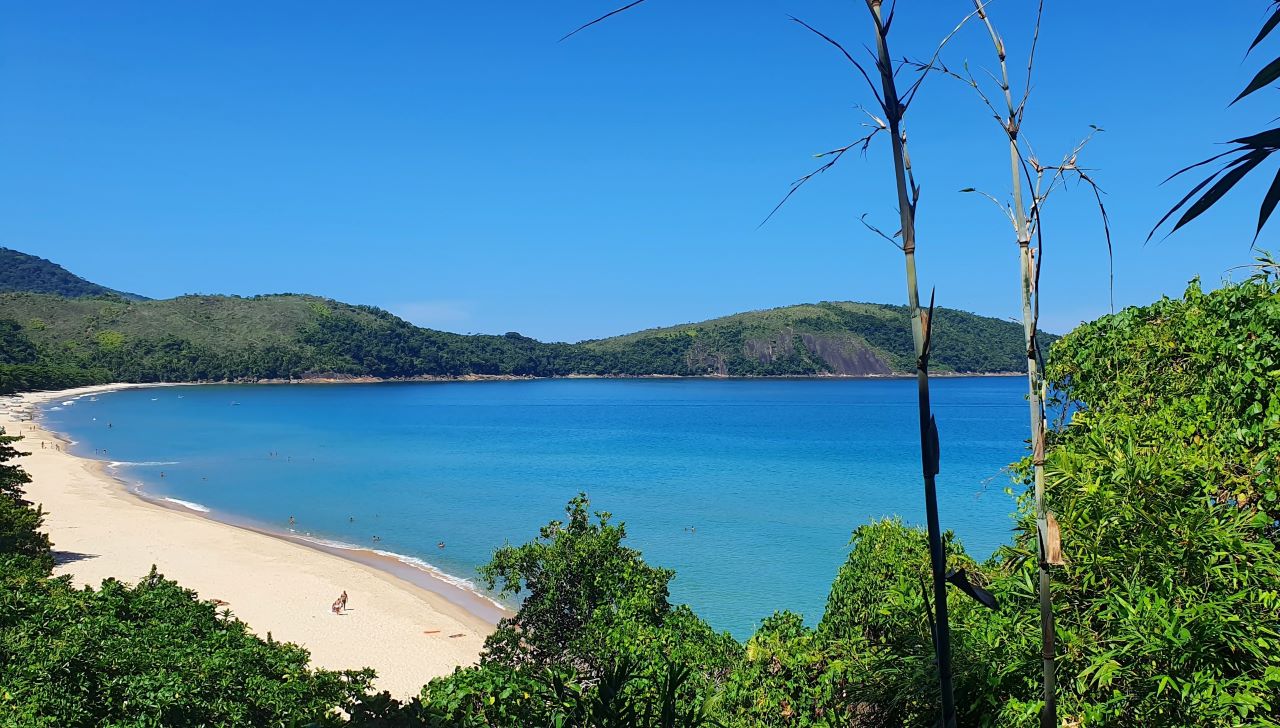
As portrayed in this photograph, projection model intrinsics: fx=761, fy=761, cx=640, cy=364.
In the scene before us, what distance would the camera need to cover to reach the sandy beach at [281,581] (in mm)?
→ 21906

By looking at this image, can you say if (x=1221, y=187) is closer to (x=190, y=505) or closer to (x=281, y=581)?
(x=281, y=581)

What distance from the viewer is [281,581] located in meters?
28.5

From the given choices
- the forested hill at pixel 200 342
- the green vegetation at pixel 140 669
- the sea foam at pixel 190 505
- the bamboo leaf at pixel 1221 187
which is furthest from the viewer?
the forested hill at pixel 200 342

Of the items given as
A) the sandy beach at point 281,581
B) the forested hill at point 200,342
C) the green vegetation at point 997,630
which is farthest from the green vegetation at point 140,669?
the forested hill at point 200,342

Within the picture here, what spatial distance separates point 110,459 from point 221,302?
5722 inches

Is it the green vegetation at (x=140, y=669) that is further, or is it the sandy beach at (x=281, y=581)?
the sandy beach at (x=281, y=581)

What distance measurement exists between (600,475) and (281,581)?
3306 cm

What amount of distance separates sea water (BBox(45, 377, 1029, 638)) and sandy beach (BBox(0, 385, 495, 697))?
175 inches

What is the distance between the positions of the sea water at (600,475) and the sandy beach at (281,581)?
14.6ft

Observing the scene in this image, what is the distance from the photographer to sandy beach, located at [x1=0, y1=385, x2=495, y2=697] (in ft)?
71.9

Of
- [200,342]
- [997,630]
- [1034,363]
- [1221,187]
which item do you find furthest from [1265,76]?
[200,342]

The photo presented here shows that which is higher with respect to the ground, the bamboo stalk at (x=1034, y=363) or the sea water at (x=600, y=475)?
the bamboo stalk at (x=1034, y=363)

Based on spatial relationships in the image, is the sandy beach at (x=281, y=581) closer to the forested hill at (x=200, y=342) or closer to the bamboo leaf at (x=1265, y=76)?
the bamboo leaf at (x=1265, y=76)

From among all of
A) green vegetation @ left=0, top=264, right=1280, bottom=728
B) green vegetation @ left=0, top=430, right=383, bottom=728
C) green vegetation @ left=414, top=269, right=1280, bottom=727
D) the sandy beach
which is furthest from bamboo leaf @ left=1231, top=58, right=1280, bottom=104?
A: the sandy beach
